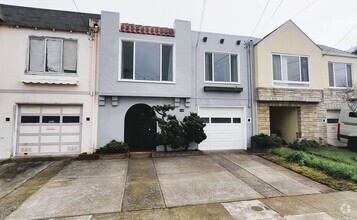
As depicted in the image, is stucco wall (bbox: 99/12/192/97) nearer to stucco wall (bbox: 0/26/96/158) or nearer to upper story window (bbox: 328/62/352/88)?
stucco wall (bbox: 0/26/96/158)

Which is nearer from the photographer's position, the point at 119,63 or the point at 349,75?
the point at 119,63

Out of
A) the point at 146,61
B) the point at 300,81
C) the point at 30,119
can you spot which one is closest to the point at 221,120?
the point at 146,61

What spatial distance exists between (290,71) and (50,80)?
40.1 feet

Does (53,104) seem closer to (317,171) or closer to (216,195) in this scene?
(216,195)

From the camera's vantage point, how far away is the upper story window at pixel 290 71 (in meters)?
11.0

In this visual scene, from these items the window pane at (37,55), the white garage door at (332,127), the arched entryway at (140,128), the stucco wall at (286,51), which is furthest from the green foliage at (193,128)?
the white garage door at (332,127)

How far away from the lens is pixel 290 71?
36.5ft

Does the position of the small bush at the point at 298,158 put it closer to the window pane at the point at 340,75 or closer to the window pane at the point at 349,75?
the window pane at the point at 340,75

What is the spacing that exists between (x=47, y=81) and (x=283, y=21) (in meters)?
12.5

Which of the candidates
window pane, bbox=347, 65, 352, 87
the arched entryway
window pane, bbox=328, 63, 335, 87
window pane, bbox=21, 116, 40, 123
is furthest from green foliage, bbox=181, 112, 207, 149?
window pane, bbox=347, 65, 352, 87

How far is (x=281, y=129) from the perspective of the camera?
13.0 metres

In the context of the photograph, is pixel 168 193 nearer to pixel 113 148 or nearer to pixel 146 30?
pixel 113 148

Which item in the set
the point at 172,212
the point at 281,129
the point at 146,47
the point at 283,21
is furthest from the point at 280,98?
the point at 172,212

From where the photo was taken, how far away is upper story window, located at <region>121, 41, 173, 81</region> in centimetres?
947
